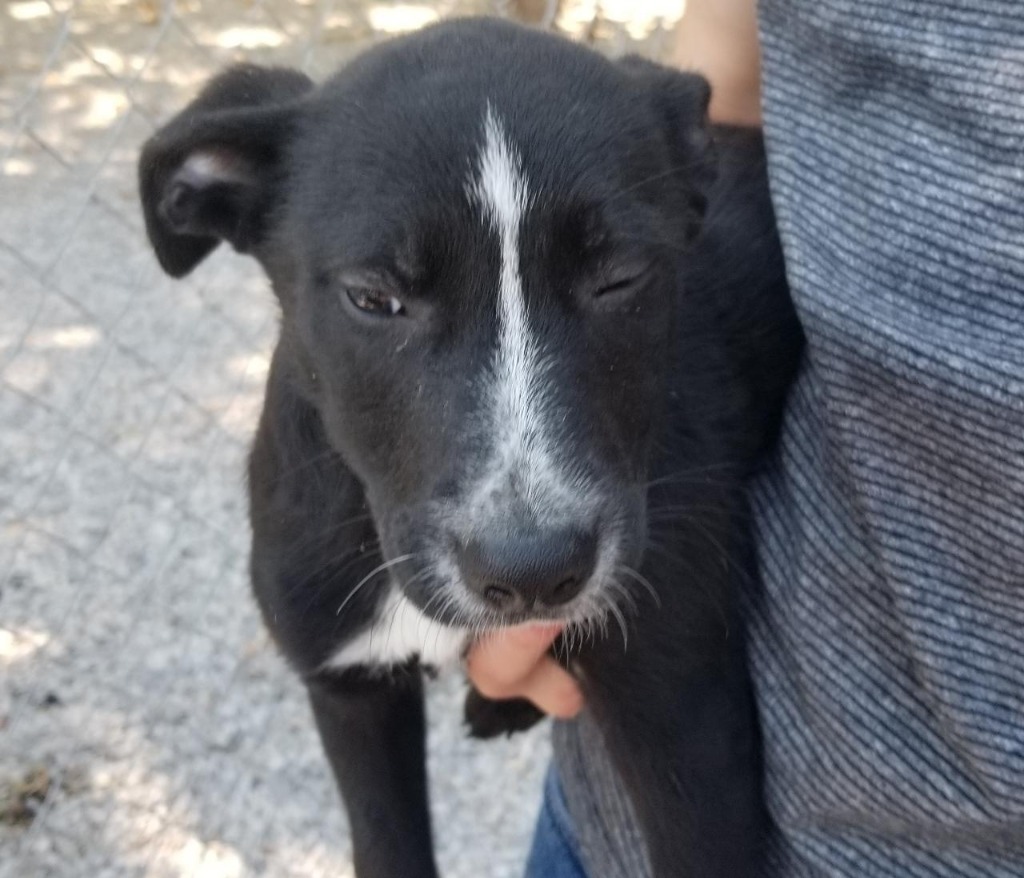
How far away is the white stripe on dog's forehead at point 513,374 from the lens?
1169 millimetres

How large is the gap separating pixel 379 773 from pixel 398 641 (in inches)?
9.9

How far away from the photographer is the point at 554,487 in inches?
45.9

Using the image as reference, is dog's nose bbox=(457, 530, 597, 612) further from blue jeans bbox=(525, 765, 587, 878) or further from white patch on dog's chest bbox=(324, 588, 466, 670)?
blue jeans bbox=(525, 765, 587, 878)

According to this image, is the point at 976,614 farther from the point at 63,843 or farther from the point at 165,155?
the point at 63,843

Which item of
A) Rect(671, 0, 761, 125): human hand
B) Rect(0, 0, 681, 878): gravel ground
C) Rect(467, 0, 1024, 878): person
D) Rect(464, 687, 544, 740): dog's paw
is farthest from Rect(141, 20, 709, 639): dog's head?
Rect(0, 0, 681, 878): gravel ground

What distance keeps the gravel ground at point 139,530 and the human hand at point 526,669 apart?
108 centimetres

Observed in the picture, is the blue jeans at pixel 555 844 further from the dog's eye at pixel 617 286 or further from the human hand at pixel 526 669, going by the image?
the dog's eye at pixel 617 286

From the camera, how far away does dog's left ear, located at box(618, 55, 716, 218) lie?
1421 millimetres

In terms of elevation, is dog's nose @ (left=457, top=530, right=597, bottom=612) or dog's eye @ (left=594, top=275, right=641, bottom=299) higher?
dog's eye @ (left=594, top=275, right=641, bottom=299)

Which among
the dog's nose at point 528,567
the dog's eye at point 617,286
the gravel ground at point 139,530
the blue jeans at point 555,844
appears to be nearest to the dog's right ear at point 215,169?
the dog's eye at point 617,286

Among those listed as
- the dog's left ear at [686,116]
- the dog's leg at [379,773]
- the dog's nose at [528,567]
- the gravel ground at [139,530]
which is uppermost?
the dog's left ear at [686,116]

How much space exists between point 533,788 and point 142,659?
947mm

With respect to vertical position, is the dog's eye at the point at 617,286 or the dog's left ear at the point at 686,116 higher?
the dog's left ear at the point at 686,116

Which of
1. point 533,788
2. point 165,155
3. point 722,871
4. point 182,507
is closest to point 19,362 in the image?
point 182,507
